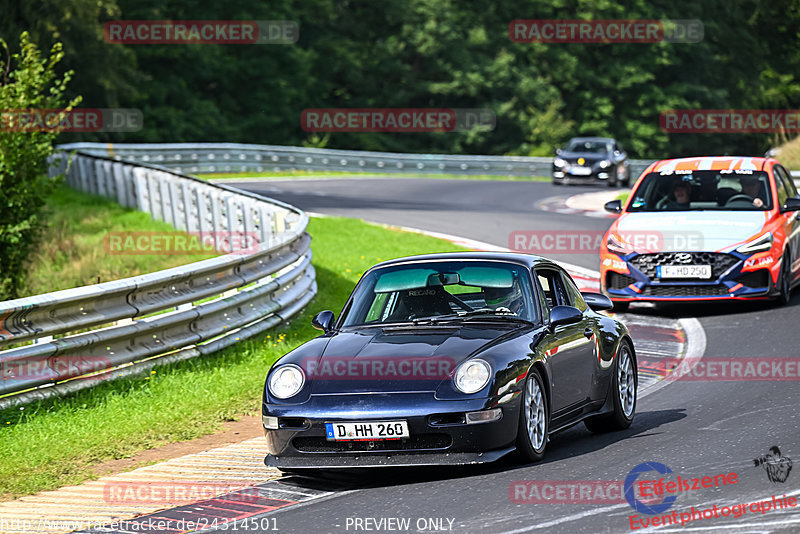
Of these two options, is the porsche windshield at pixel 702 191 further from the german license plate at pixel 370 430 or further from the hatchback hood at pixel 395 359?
the german license plate at pixel 370 430

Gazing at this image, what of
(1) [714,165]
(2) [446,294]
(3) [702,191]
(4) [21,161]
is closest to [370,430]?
(2) [446,294]

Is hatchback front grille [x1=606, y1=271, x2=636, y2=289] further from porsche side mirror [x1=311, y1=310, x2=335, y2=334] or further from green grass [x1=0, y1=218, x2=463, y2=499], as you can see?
porsche side mirror [x1=311, y1=310, x2=335, y2=334]

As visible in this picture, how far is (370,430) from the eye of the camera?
7.40 meters

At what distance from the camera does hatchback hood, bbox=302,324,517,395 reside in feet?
24.9

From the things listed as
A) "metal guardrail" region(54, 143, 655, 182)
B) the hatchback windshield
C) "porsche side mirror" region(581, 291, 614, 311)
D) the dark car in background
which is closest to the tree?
"porsche side mirror" region(581, 291, 614, 311)

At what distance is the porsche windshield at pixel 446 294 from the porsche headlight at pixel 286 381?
2.87 ft

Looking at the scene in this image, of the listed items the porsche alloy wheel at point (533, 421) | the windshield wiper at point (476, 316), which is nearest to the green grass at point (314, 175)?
the windshield wiper at point (476, 316)

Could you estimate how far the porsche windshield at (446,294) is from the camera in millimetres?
8562

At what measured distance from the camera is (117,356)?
1025cm

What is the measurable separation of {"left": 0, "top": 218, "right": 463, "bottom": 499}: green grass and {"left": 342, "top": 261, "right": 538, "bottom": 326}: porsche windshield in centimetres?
176

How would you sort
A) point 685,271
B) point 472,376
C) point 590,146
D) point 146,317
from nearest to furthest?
Answer: point 472,376
point 146,317
point 685,271
point 590,146

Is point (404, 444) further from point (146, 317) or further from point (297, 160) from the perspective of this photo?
point (297, 160)

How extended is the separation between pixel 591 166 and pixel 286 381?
1293 inches

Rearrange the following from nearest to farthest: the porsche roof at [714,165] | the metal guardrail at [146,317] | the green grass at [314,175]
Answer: the metal guardrail at [146,317] → the porsche roof at [714,165] → the green grass at [314,175]
